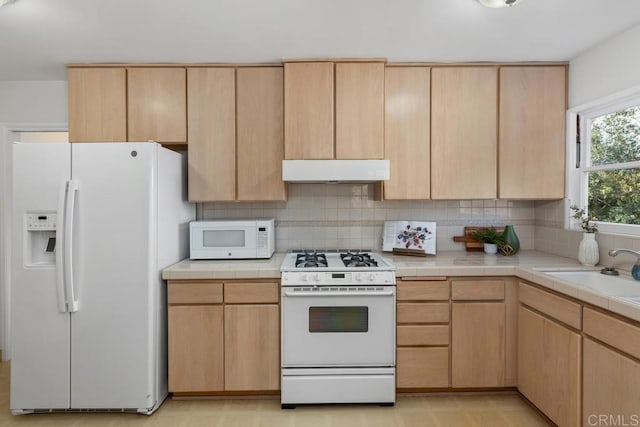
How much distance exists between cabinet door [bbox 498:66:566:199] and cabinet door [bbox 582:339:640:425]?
1.33 meters

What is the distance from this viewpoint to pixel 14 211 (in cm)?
229

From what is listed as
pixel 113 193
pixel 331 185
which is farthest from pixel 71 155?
pixel 331 185

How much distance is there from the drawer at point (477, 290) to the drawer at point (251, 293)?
3.84ft

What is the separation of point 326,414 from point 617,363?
5.13ft

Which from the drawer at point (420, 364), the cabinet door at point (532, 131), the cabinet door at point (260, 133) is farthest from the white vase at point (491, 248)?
the cabinet door at point (260, 133)

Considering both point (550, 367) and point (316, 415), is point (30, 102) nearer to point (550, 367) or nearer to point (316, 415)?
point (316, 415)

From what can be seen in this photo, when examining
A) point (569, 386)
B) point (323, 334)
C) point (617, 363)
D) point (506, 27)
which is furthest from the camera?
point (323, 334)

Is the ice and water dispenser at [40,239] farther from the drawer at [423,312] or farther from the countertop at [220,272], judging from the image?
the drawer at [423,312]

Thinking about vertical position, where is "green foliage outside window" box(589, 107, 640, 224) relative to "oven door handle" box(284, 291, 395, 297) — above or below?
above

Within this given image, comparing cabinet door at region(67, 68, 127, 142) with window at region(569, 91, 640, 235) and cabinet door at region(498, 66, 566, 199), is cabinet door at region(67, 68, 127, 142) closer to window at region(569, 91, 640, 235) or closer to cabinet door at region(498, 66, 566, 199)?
cabinet door at region(498, 66, 566, 199)

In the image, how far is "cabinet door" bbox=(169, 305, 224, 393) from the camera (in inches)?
96.8

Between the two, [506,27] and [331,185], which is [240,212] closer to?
[331,185]

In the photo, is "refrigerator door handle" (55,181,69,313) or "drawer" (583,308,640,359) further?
"refrigerator door handle" (55,181,69,313)

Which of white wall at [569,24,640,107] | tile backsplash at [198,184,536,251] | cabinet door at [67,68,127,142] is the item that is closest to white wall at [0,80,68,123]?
cabinet door at [67,68,127,142]
